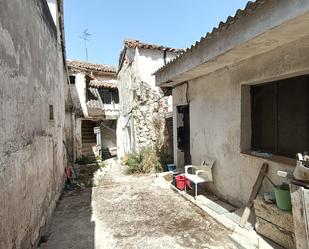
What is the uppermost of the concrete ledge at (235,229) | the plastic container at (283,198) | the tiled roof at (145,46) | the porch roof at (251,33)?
the tiled roof at (145,46)

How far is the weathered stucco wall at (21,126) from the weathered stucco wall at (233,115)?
400 cm

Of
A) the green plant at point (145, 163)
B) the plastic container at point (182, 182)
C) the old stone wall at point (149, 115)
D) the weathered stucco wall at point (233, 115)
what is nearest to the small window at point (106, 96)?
the old stone wall at point (149, 115)

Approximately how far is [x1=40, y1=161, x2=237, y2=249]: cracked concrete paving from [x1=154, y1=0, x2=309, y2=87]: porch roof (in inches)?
129

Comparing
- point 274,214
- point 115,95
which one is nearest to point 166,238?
point 274,214

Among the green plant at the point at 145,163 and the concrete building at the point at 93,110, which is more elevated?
the concrete building at the point at 93,110

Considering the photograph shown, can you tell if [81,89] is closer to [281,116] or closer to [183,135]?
[183,135]

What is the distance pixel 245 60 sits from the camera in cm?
470

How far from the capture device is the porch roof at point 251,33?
9.01 feet

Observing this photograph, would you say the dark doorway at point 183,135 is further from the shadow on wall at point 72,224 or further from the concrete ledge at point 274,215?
the concrete ledge at point 274,215

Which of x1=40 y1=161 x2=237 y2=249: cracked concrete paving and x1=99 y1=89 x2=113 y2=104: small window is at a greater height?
x1=99 y1=89 x2=113 y2=104: small window

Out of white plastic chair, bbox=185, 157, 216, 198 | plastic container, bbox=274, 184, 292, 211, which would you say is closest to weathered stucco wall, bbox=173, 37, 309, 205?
white plastic chair, bbox=185, 157, 216, 198

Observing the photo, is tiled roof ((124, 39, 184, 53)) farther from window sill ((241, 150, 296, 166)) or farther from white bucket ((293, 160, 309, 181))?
white bucket ((293, 160, 309, 181))

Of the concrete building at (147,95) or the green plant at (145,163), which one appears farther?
the concrete building at (147,95)

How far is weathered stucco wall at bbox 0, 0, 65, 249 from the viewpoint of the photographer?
2.57 m
